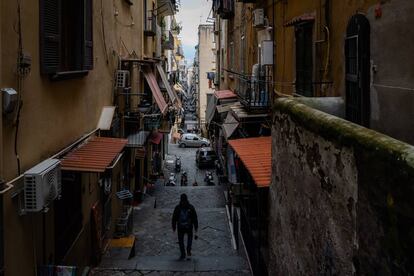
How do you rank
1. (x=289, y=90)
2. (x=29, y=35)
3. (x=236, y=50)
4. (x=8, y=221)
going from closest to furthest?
(x=8, y=221), (x=29, y=35), (x=289, y=90), (x=236, y=50)

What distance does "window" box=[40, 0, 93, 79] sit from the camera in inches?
321

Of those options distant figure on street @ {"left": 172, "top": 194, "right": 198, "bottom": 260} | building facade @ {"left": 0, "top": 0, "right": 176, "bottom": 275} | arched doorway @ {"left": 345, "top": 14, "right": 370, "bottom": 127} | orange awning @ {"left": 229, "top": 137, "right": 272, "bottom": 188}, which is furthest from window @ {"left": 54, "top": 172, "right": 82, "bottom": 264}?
arched doorway @ {"left": 345, "top": 14, "right": 370, "bottom": 127}

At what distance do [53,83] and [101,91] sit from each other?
467cm

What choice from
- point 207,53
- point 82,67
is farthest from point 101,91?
point 207,53

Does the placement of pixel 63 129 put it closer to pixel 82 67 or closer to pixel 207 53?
pixel 82 67

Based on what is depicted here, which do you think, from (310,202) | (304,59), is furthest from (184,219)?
(310,202)

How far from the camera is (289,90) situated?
12602 millimetres

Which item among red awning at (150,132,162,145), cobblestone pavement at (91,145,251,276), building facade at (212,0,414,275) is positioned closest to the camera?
building facade at (212,0,414,275)

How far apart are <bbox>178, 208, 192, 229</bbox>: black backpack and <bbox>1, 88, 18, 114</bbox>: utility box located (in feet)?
23.3

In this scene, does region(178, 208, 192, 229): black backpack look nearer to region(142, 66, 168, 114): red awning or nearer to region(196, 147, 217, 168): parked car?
region(142, 66, 168, 114): red awning

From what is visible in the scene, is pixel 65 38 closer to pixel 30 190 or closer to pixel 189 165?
pixel 30 190

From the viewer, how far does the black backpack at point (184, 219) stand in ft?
42.3

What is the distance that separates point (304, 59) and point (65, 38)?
5.07 metres

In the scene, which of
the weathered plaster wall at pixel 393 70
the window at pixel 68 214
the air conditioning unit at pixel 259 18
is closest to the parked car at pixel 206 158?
the air conditioning unit at pixel 259 18
